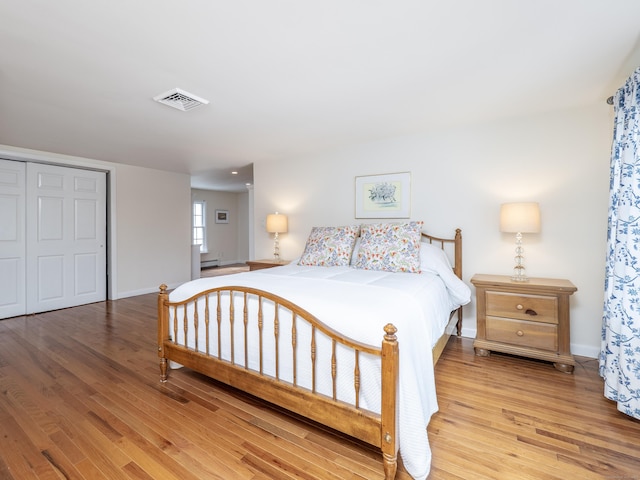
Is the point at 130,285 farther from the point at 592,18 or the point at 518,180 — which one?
the point at 592,18

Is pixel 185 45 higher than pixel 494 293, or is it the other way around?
pixel 185 45

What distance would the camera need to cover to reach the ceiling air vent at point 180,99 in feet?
7.92

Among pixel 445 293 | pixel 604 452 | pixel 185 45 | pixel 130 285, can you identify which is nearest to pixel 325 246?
pixel 445 293

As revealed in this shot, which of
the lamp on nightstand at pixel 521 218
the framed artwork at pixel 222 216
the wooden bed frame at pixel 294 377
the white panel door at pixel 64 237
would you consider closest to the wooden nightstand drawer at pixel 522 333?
the lamp on nightstand at pixel 521 218

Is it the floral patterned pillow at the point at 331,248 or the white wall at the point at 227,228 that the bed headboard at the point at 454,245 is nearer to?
Answer: the floral patterned pillow at the point at 331,248

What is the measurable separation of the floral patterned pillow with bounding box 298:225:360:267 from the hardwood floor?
1.36 metres

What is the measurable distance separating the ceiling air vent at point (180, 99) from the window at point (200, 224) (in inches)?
245

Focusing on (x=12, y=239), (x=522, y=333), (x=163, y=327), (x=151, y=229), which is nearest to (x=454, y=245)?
(x=522, y=333)

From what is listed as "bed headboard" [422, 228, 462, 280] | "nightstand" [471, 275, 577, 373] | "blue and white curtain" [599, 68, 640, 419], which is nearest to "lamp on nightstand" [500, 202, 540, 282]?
"nightstand" [471, 275, 577, 373]

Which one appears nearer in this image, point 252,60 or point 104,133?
point 252,60

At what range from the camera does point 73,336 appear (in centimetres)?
325

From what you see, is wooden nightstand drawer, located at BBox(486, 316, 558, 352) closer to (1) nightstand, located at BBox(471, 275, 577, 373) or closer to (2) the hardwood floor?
(1) nightstand, located at BBox(471, 275, 577, 373)

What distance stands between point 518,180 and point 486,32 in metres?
1.70

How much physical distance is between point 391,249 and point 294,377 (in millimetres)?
1609
